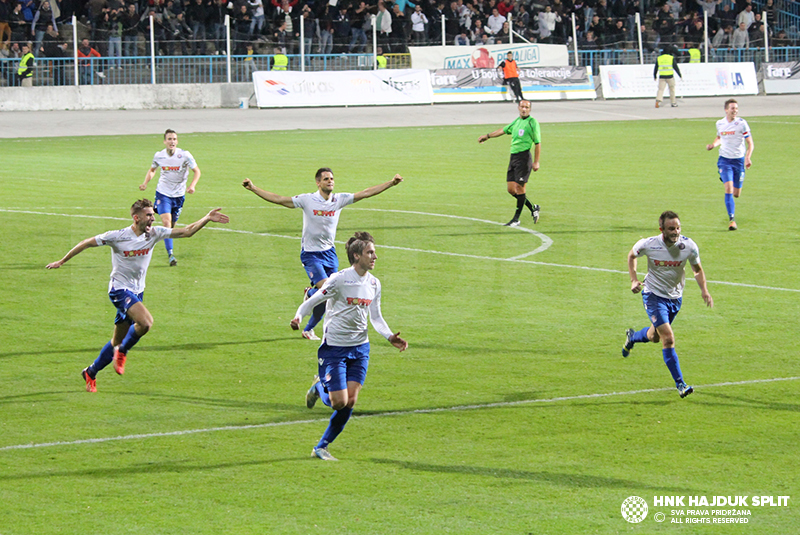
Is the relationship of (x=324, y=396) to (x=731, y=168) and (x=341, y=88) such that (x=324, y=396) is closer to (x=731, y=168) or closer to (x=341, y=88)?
(x=731, y=168)

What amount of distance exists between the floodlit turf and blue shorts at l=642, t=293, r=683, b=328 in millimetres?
810

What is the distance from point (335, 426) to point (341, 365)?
1.82ft

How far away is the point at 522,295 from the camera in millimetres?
17031

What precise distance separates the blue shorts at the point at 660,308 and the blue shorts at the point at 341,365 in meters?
3.78

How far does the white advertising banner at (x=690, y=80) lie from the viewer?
53.6m

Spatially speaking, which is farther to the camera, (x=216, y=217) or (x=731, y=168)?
(x=731, y=168)

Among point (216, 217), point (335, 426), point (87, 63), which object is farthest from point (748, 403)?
point (87, 63)

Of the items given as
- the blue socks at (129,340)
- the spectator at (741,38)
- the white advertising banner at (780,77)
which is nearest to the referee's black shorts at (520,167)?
the blue socks at (129,340)

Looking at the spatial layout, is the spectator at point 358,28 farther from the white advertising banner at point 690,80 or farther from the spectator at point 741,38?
the spectator at point 741,38

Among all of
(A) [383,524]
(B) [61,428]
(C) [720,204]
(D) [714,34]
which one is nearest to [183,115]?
(C) [720,204]

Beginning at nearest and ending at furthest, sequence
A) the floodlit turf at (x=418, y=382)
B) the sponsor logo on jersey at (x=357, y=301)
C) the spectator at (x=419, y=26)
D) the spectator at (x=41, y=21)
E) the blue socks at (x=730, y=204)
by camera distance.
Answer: the floodlit turf at (x=418, y=382)
the sponsor logo on jersey at (x=357, y=301)
the blue socks at (x=730, y=204)
the spectator at (x=41, y=21)
the spectator at (x=419, y=26)

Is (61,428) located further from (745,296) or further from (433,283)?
(745,296)

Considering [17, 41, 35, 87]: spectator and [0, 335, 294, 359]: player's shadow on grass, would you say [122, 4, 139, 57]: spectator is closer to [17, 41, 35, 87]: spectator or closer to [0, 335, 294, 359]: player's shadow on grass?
[17, 41, 35, 87]: spectator

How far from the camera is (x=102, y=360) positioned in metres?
11.9
